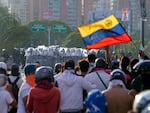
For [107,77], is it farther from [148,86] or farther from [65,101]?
[148,86]

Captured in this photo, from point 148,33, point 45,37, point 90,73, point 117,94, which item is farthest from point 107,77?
point 148,33

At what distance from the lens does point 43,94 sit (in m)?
6.61

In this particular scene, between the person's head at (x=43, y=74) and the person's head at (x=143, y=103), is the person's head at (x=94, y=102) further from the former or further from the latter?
the person's head at (x=43, y=74)

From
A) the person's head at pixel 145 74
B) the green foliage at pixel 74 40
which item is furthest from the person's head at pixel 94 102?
the green foliage at pixel 74 40

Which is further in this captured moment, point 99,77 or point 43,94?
point 99,77

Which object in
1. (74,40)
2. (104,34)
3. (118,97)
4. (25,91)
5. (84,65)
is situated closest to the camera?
(118,97)

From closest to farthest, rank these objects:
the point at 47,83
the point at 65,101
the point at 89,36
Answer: the point at 47,83 → the point at 65,101 → the point at 89,36

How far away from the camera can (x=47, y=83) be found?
6.58 metres

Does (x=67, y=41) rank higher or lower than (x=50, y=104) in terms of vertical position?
lower

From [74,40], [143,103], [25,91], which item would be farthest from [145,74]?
[74,40]

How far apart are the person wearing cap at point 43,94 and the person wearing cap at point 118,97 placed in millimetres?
797

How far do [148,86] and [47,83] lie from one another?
1144 mm

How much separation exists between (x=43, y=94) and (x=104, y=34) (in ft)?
18.8

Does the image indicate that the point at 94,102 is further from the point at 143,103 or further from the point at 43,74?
the point at 43,74
